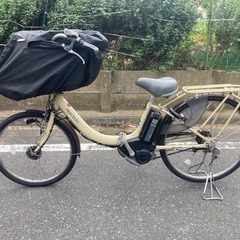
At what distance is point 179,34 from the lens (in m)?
4.86

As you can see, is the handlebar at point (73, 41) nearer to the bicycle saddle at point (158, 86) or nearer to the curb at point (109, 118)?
the bicycle saddle at point (158, 86)

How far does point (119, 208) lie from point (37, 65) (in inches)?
52.5

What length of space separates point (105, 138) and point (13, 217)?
3.33ft

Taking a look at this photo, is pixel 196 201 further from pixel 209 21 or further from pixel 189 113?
pixel 209 21

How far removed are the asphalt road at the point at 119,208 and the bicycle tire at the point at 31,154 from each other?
0.36ft

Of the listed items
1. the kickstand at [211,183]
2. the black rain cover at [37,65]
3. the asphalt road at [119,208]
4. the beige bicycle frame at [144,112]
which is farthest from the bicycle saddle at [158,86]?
the asphalt road at [119,208]

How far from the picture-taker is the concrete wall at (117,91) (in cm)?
493

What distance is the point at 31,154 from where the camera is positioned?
3.12 m

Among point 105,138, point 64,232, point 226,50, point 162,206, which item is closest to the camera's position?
point 64,232

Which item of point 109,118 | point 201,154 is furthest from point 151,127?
point 109,118

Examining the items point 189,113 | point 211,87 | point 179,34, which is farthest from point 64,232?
point 179,34

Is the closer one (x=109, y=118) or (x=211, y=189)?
(x=211, y=189)

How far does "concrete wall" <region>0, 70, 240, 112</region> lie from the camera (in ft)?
16.2

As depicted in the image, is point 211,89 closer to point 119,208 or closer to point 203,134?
point 203,134
